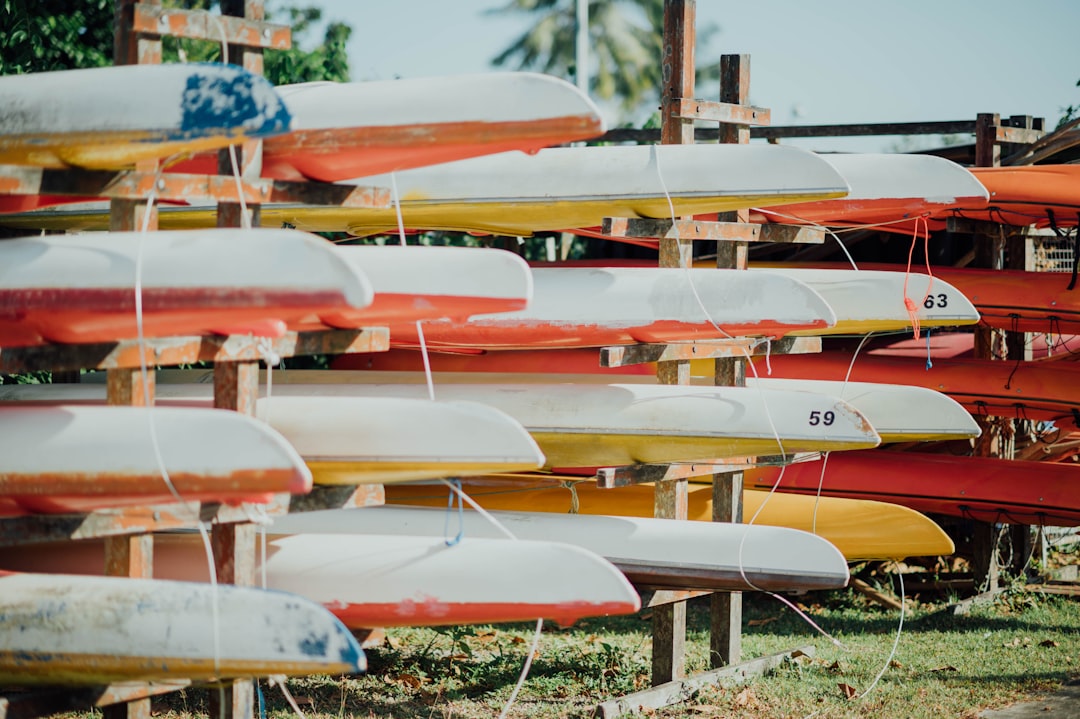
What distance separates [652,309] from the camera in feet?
15.8

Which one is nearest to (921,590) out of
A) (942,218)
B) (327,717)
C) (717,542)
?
(942,218)

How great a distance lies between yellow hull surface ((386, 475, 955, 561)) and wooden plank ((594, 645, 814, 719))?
59cm

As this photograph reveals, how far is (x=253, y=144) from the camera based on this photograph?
3.61 meters

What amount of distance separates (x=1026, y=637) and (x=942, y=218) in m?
2.19

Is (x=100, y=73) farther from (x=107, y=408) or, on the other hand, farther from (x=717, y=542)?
(x=717, y=542)

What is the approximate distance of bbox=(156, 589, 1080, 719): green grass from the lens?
192 inches

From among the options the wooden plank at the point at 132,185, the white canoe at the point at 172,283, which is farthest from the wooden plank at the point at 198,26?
the white canoe at the point at 172,283

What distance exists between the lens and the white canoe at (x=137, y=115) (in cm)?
325

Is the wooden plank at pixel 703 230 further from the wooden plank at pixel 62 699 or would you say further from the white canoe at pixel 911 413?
the wooden plank at pixel 62 699

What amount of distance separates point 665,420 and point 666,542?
47 cm

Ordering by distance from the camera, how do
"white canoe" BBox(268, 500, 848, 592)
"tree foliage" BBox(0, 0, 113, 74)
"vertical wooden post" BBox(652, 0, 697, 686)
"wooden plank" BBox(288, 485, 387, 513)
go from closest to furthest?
"wooden plank" BBox(288, 485, 387, 513), "white canoe" BBox(268, 500, 848, 592), "vertical wooden post" BBox(652, 0, 697, 686), "tree foliage" BBox(0, 0, 113, 74)

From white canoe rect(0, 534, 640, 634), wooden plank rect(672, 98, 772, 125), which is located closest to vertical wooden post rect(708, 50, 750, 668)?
wooden plank rect(672, 98, 772, 125)

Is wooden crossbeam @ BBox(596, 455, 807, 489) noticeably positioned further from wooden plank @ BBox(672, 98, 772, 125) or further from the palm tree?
the palm tree

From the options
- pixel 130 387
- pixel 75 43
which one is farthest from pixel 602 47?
pixel 130 387
